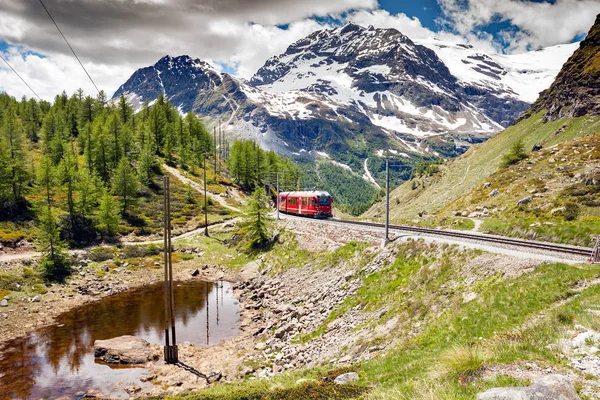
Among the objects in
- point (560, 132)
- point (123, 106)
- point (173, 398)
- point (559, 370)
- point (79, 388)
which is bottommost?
point (79, 388)

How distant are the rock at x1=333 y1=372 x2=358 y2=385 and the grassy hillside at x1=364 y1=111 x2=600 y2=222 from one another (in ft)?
196

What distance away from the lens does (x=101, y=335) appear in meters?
33.8

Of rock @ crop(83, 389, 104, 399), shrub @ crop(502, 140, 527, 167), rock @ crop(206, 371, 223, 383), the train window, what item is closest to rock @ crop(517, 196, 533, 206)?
shrub @ crop(502, 140, 527, 167)

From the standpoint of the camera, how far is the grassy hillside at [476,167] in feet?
277

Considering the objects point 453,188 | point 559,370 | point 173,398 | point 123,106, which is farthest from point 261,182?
point 559,370

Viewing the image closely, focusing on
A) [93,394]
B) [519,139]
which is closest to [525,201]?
[519,139]

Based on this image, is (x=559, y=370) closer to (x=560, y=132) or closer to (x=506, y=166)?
(x=506, y=166)

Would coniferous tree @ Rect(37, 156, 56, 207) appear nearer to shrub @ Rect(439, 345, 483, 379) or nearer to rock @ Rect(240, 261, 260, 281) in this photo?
rock @ Rect(240, 261, 260, 281)

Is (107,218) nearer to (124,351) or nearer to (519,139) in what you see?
(124,351)

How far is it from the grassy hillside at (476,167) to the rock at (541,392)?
64553mm

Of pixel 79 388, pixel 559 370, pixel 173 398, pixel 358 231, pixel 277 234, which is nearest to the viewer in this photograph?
pixel 559 370

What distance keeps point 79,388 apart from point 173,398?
12.5m

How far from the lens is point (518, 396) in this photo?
7859 millimetres

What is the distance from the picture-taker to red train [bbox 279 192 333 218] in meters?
60.4
